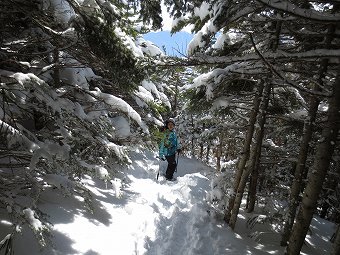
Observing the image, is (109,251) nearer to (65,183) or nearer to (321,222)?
(65,183)

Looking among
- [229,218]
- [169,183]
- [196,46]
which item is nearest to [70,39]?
[196,46]

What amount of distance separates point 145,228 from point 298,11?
570 cm

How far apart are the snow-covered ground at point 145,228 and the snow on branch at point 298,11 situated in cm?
494

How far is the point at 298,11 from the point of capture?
4289 mm

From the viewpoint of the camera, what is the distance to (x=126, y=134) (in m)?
8.61

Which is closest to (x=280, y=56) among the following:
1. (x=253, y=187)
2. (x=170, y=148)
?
(x=253, y=187)

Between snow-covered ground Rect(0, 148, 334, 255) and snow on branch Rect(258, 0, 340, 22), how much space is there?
16.2 feet

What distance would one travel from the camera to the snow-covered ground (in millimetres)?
5609

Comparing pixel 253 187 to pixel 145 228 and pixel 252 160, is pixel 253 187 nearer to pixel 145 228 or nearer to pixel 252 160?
pixel 252 160

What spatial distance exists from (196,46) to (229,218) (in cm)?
534

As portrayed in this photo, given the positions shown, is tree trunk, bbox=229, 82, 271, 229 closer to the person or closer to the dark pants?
the person

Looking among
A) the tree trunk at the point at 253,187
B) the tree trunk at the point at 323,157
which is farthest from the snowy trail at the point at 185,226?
the tree trunk at the point at 323,157

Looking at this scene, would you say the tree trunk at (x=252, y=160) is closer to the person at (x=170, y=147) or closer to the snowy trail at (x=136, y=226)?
the snowy trail at (x=136, y=226)

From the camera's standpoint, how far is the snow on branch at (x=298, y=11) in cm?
425
